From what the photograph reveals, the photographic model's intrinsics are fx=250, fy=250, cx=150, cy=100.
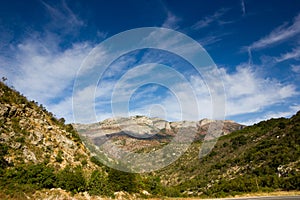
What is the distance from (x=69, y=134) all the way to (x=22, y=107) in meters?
10.3

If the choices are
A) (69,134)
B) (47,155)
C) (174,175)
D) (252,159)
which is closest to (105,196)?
(47,155)

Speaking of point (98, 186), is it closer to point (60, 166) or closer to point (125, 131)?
point (60, 166)

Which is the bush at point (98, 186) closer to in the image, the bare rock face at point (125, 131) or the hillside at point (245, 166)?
the bare rock face at point (125, 131)

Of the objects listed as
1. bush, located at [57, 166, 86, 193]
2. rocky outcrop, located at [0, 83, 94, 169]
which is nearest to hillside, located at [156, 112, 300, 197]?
bush, located at [57, 166, 86, 193]

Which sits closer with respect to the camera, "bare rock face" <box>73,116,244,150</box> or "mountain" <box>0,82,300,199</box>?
"mountain" <box>0,82,300,199</box>

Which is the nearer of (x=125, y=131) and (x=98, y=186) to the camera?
(x=98, y=186)

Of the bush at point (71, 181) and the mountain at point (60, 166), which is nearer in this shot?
the mountain at point (60, 166)

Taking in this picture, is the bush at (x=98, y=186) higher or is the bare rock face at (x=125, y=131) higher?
the bare rock face at (x=125, y=131)

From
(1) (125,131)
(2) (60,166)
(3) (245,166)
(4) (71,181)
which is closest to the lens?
(4) (71,181)

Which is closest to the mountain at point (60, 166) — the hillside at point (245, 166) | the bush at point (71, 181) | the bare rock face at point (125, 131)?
the bush at point (71, 181)

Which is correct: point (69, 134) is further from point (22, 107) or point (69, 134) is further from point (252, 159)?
point (252, 159)

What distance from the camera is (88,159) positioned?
4372 centimetres

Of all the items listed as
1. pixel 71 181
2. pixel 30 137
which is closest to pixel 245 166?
pixel 71 181

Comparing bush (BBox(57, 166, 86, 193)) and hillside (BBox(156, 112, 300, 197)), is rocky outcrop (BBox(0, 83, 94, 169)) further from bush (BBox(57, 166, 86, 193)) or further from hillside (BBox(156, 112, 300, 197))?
hillside (BBox(156, 112, 300, 197))
